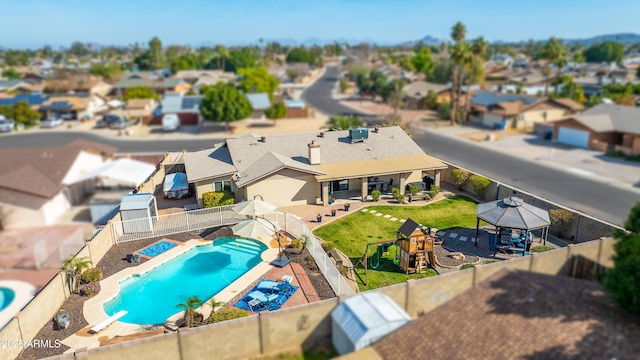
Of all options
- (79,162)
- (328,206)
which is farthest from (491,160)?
(79,162)

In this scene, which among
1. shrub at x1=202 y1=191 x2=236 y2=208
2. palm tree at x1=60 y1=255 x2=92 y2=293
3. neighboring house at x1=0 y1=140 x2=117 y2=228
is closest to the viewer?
palm tree at x1=60 y1=255 x2=92 y2=293

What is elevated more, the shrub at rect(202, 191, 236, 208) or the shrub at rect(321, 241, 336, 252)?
the shrub at rect(202, 191, 236, 208)

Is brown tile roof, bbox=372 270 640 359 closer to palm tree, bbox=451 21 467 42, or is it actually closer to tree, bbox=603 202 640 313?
tree, bbox=603 202 640 313

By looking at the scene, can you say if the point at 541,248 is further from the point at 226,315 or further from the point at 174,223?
the point at 174,223

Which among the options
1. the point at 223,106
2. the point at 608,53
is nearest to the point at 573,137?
the point at 223,106

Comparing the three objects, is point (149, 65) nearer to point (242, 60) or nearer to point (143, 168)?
point (242, 60)

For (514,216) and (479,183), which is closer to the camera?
(514,216)

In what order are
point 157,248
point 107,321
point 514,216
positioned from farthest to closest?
point 157,248 < point 514,216 < point 107,321

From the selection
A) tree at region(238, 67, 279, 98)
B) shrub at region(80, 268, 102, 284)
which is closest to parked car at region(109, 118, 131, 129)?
tree at region(238, 67, 279, 98)
